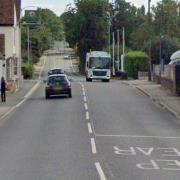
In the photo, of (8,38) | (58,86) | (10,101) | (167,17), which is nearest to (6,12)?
(8,38)

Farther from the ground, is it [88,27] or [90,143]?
[88,27]

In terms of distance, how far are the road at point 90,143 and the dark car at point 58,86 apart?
245 inches

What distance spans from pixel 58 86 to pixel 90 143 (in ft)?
83.8

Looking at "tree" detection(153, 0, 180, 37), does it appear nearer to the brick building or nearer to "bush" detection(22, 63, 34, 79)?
"bush" detection(22, 63, 34, 79)

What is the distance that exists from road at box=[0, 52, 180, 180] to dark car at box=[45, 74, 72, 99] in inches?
245

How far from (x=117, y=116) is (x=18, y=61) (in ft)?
129

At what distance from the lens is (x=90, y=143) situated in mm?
21516

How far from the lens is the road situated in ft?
50.0

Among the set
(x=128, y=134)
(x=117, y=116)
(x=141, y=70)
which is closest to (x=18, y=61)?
(x=141, y=70)

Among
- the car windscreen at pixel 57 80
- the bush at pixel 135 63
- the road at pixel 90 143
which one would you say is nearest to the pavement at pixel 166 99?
the road at pixel 90 143

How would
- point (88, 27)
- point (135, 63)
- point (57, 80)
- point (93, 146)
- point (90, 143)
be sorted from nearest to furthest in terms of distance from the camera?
point (93, 146) < point (90, 143) < point (57, 80) < point (135, 63) < point (88, 27)

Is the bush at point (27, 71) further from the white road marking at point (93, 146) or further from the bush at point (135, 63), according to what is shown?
the white road marking at point (93, 146)

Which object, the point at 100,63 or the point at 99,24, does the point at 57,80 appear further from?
the point at 99,24

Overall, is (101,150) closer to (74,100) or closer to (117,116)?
(117,116)
